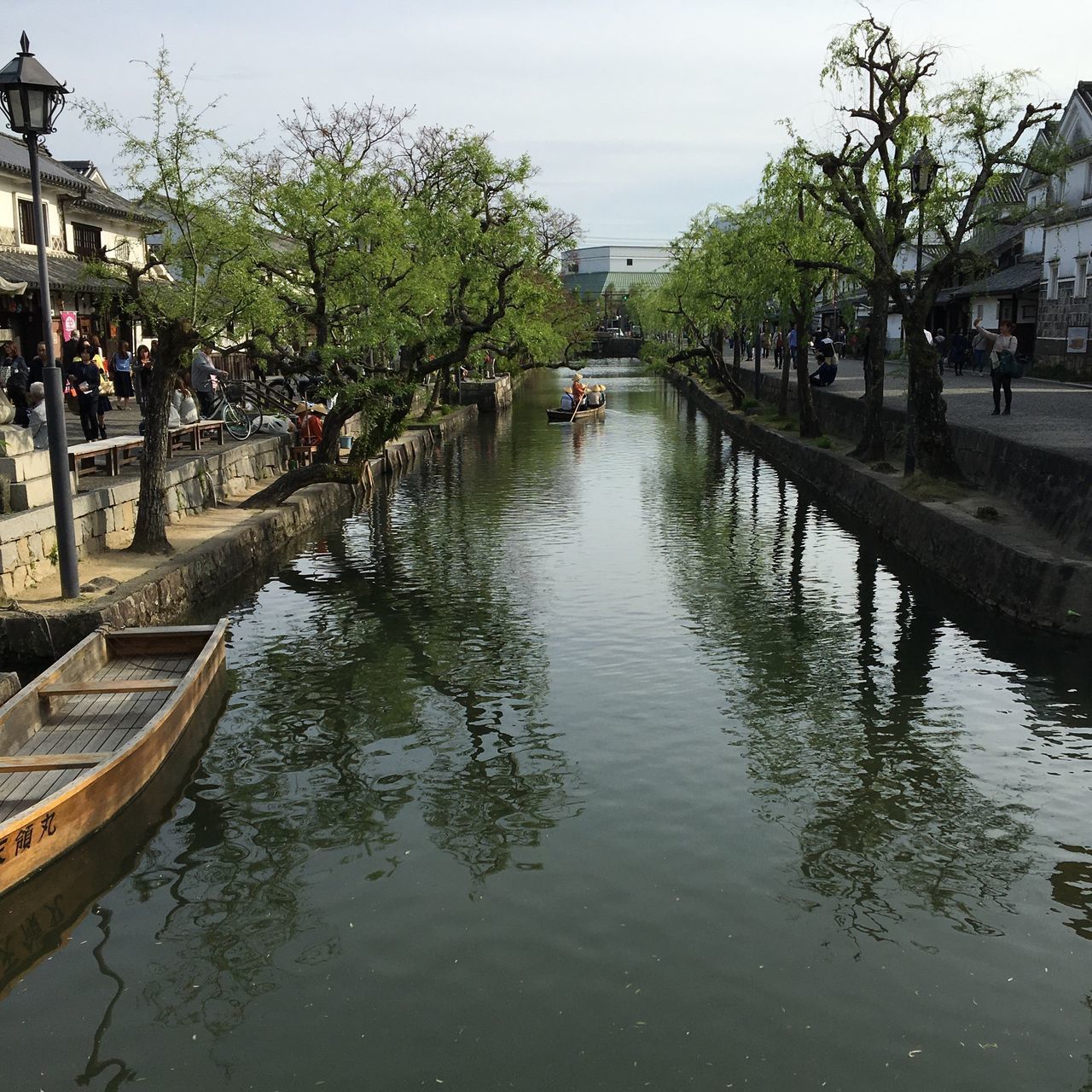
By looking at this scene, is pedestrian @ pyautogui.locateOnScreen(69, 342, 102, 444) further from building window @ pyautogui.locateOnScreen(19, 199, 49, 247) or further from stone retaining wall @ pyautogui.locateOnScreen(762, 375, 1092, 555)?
stone retaining wall @ pyautogui.locateOnScreen(762, 375, 1092, 555)

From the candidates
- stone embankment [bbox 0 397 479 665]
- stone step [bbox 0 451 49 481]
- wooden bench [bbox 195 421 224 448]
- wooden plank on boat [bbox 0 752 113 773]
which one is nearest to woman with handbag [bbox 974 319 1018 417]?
stone embankment [bbox 0 397 479 665]

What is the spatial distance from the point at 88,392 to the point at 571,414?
1028 inches

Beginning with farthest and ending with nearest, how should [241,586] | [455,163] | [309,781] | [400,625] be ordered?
[455,163], [241,586], [400,625], [309,781]

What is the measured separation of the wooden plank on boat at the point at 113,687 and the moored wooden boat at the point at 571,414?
36.1 m

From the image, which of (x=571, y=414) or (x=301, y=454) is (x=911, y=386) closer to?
(x=301, y=454)

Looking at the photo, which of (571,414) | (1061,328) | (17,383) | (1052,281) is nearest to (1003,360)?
(1061,328)

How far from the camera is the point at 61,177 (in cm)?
3419

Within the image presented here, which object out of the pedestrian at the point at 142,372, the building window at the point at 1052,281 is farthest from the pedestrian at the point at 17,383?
the building window at the point at 1052,281

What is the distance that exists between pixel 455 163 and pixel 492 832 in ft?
105

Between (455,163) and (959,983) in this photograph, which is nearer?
(959,983)

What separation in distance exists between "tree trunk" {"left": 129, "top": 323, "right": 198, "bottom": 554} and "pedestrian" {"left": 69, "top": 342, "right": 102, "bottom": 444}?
6.38 m

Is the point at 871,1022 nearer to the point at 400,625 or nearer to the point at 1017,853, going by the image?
the point at 1017,853

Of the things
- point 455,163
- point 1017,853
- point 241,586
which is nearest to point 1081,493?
point 1017,853

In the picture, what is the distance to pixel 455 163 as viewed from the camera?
37.4 metres
